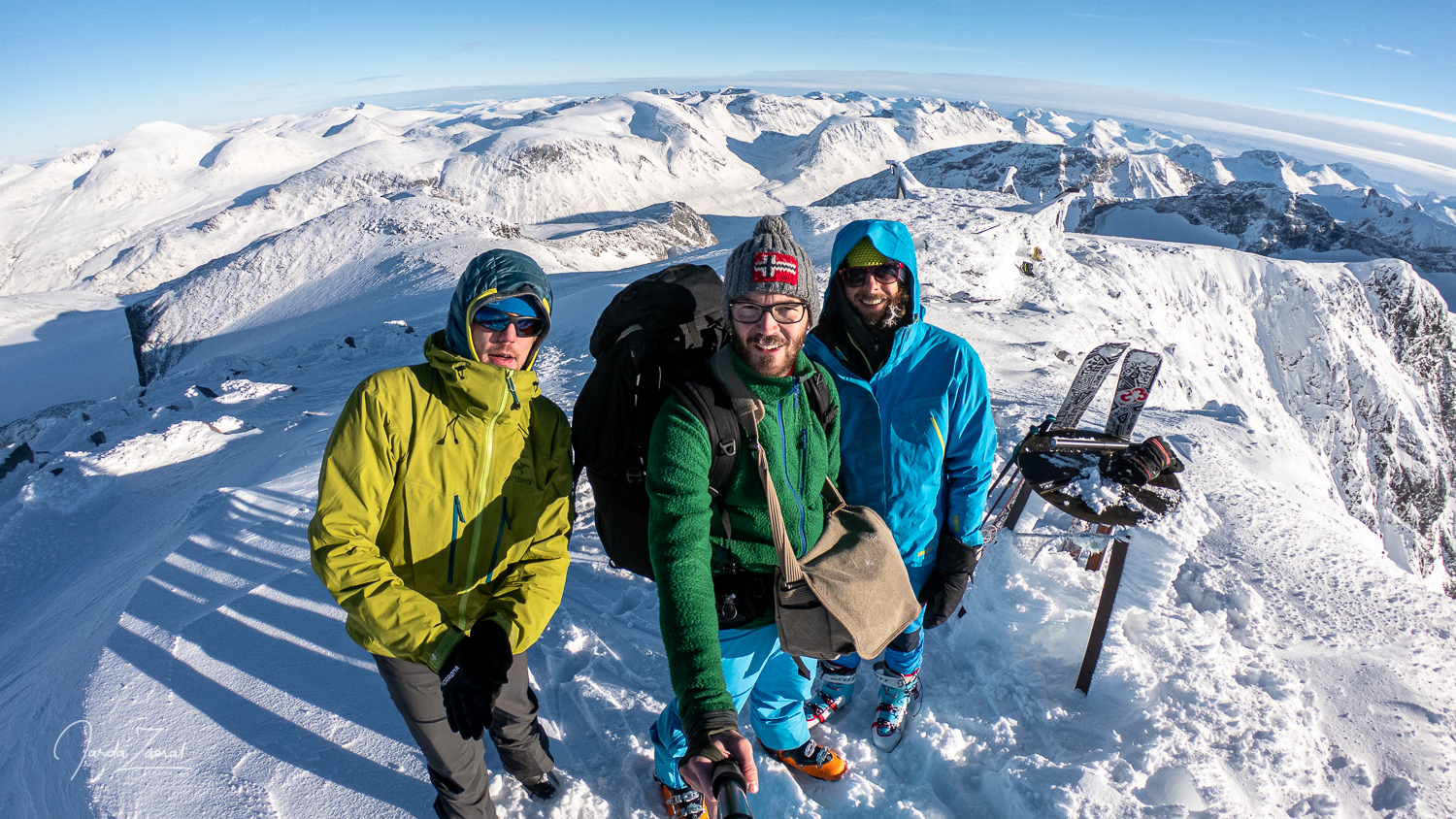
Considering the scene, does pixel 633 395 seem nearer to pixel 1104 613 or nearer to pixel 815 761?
pixel 815 761

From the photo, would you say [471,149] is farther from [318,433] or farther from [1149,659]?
[1149,659]

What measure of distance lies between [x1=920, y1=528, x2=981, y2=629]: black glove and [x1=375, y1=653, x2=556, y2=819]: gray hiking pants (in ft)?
7.62

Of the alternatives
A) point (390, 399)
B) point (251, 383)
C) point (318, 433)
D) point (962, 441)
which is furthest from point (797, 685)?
point (251, 383)

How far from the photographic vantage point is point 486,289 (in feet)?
8.11

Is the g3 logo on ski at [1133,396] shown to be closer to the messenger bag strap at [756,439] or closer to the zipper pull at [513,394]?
the messenger bag strap at [756,439]

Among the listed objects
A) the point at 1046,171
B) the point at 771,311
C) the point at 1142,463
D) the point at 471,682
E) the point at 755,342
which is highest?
the point at 1046,171

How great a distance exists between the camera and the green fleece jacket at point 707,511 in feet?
6.79

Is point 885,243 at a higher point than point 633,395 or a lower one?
higher

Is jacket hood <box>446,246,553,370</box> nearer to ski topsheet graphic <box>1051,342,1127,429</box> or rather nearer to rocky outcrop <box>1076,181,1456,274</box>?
ski topsheet graphic <box>1051,342,1127,429</box>

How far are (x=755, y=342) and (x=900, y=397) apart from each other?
3.83 feet

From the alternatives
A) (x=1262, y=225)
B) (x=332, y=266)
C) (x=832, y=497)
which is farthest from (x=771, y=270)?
(x=1262, y=225)

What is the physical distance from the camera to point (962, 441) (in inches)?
126

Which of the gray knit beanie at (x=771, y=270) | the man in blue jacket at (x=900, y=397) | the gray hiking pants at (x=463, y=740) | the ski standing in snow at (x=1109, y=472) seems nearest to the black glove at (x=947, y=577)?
the man in blue jacket at (x=900, y=397)

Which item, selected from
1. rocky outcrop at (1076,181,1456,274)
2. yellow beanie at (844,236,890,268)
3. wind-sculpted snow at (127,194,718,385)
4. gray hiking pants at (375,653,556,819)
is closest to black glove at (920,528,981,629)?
yellow beanie at (844,236,890,268)
